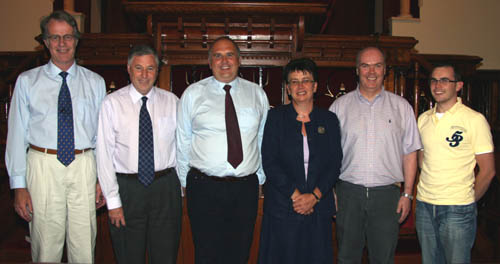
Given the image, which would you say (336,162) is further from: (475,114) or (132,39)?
(132,39)

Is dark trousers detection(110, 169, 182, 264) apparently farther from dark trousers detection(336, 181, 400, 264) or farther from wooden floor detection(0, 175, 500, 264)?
wooden floor detection(0, 175, 500, 264)

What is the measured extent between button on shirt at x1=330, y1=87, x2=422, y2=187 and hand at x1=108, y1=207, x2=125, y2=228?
55.6 inches

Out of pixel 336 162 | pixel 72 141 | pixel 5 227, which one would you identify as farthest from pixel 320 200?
pixel 5 227

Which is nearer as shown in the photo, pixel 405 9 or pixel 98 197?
pixel 98 197

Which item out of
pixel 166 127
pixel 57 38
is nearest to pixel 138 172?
pixel 166 127

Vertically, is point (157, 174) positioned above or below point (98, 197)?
above

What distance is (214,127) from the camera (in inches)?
89.3

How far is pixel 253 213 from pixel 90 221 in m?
1.00

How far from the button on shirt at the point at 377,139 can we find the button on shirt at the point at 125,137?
1157 mm

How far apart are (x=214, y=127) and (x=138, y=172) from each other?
533 mm

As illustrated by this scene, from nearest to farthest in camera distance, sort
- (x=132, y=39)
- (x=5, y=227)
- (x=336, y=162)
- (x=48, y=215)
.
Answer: (x=48, y=215) → (x=336, y=162) → (x=5, y=227) → (x=132, y=39)

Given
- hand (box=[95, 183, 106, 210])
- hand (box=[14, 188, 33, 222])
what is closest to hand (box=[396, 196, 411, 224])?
hand (box=[95, 183, 106, 210])

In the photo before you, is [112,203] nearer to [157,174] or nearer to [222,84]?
[157,174]

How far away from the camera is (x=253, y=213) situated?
2.31 meters
